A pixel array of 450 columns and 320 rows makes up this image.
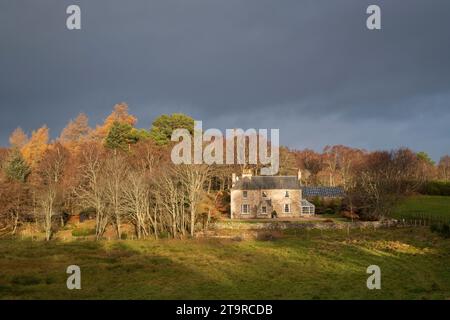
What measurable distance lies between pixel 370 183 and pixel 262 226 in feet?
55.4

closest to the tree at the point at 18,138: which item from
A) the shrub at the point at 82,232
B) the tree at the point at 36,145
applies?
the tree at the point at 36,145

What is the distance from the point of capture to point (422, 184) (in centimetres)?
8450

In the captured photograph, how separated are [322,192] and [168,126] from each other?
99.2ft

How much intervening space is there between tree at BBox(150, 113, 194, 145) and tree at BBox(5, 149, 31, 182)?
2118cm

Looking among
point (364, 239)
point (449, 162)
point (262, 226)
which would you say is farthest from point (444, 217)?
point (449, 162)

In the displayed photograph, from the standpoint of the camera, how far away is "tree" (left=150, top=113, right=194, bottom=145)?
71.4 meters

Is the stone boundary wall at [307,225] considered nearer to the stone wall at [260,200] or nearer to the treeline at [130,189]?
the treeline at [130,189]

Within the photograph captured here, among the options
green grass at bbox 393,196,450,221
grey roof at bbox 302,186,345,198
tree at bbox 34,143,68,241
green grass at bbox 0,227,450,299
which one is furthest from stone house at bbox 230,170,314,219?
tree at bbox 34,143,68,241

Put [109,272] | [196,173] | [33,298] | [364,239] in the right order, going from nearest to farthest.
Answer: [33,298] → [109,272] → [364,239] → [196,173]

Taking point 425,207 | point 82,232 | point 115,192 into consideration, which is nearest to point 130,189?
point 115,192

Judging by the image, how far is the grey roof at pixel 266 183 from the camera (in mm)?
63688

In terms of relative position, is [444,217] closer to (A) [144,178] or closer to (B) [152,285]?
(A) [144,178]

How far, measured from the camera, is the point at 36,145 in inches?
3514

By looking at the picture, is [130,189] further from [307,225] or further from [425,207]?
[425,207]
